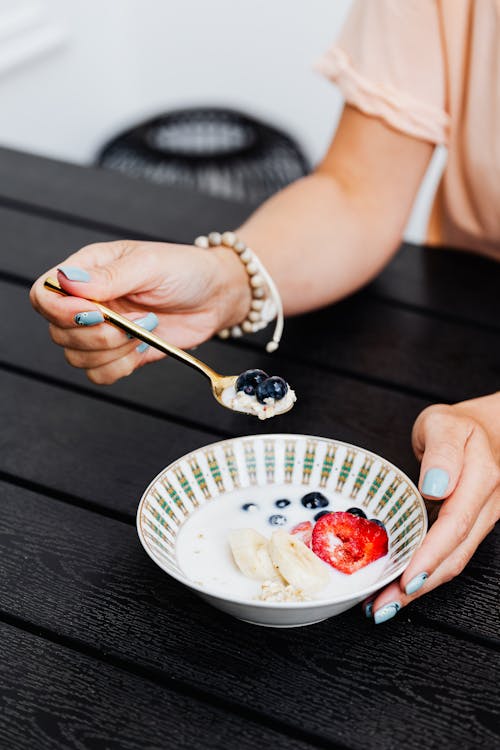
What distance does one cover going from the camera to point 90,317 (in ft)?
2.71

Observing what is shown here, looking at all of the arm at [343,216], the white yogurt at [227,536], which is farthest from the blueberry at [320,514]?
the arm at [343,216]

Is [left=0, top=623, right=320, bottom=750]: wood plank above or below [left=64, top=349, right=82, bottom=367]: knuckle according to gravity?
below

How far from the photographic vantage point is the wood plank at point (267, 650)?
637mm

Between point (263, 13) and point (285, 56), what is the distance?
0.13 m

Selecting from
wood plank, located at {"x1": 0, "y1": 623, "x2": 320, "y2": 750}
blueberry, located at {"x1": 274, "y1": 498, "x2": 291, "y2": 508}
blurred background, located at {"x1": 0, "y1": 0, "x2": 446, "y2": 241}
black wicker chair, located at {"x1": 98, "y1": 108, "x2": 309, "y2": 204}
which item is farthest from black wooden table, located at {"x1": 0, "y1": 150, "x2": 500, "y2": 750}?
blurred background, located at {"x1": 0, "y1": 0, "x2": 446, "y2": 241}

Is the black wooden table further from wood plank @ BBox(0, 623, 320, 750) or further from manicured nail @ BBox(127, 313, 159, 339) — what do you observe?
manicured nail @ BBox(127, 313, 159, 339)

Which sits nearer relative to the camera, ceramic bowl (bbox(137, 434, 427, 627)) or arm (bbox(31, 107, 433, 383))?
ceramic bowl (bbox(137, 434, 427, 627))

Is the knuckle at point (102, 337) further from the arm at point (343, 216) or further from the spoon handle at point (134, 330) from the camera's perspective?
the arm at point (343, 216)

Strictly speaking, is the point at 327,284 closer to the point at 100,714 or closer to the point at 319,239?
the point at 319,239

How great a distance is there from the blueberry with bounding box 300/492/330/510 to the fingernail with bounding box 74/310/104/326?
0.23 m

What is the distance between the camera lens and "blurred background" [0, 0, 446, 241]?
8.46 feet

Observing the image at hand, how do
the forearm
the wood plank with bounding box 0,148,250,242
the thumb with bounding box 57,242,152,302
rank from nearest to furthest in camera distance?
the thumb with bounding box 57,242,152,302 → the forearm → the wood plank with bounding box 0,148,250,242

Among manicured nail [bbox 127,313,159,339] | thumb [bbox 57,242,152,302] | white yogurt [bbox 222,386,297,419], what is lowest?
white yogurt [bbox 222,386,297,419]

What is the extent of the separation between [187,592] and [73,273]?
0.92ft
